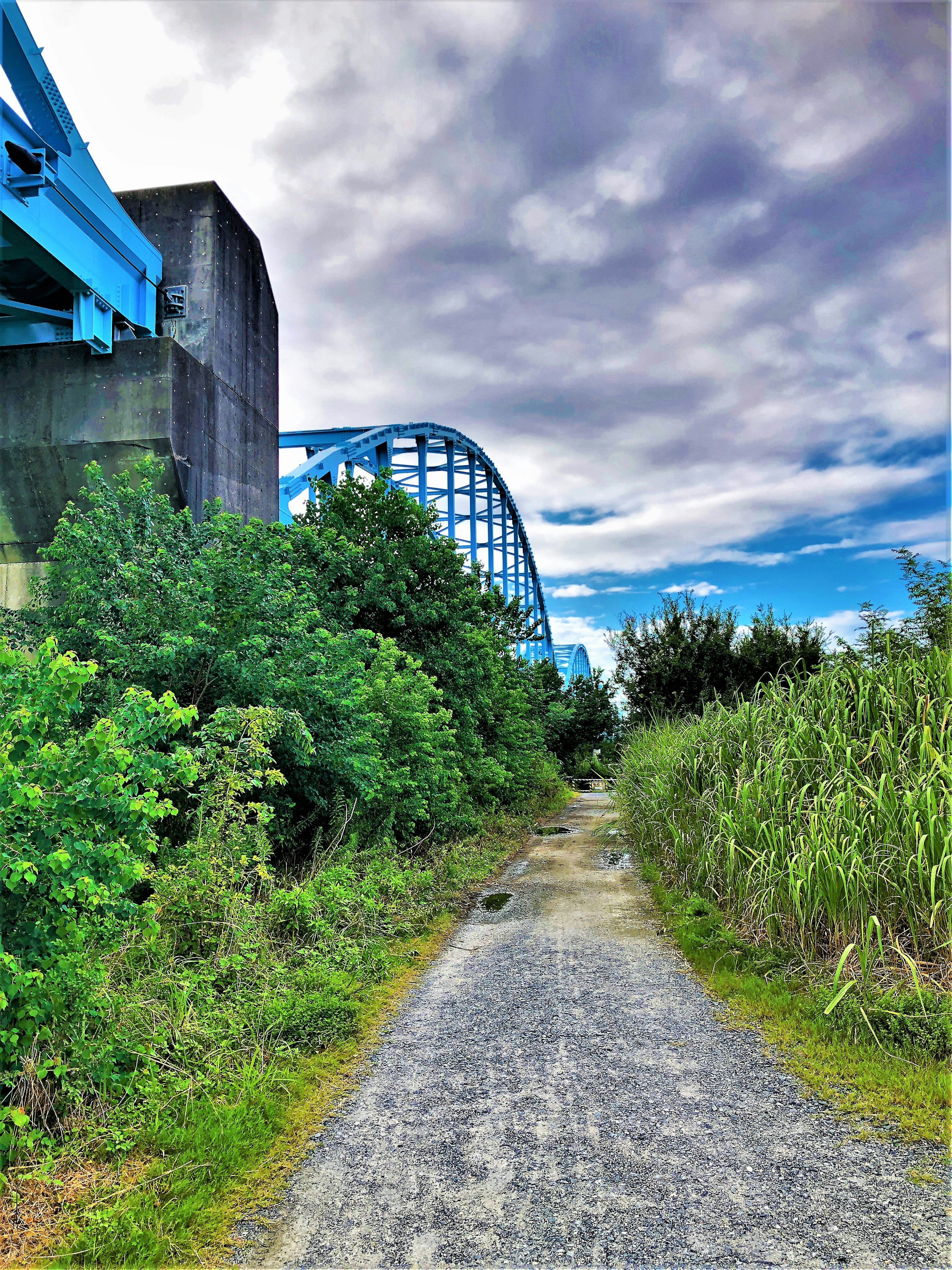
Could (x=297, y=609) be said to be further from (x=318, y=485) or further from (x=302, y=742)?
(x=318, y=485)

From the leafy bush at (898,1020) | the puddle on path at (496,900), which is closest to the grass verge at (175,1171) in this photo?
the leafy bush at (898,1020)

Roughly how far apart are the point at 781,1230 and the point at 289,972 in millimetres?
3009

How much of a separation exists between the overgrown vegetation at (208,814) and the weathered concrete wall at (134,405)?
0.69m

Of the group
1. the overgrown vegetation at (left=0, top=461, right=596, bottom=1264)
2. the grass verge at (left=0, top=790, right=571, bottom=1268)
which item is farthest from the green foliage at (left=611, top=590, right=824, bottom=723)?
the grass verge at (left=0, top=790, right=571, bottom=1268)

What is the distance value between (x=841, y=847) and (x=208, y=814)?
13.5 ft

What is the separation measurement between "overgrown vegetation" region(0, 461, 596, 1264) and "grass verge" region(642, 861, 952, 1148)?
7.78ft

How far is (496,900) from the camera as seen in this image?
25.8 feet

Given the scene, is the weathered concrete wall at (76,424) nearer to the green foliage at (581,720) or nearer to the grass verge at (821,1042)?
the grass verge at (821,1042)

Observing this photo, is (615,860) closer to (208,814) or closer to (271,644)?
(271,644)

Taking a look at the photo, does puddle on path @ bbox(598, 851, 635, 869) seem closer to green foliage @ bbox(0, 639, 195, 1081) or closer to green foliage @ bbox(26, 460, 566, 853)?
Answer: green foliage @ bbox(26, 460, 566, 853)

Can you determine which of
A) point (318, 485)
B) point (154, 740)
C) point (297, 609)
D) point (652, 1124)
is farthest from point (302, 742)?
point (318, 485)

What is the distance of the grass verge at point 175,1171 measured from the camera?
2.34m

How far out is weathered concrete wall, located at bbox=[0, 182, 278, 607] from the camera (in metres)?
8.49

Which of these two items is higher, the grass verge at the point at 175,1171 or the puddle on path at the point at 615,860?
the grass verge at the point at 175,1171
